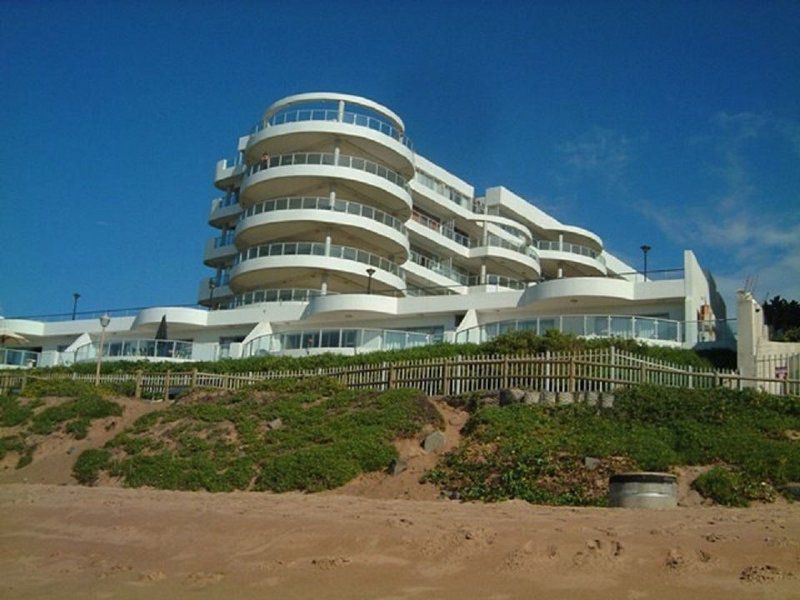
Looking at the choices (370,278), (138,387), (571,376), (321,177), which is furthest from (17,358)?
(571,376)

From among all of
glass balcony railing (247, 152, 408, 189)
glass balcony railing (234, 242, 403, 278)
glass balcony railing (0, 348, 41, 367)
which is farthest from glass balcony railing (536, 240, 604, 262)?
glass balcony railing (0, 348, 41, 367)

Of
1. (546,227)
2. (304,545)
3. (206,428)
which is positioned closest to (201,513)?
(304,545)

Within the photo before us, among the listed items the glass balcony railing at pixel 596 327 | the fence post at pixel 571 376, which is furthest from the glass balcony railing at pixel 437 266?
the fence post at pixel 571 376

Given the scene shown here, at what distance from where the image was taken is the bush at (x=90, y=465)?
2027 cm

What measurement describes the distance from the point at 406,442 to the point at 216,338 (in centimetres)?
3582

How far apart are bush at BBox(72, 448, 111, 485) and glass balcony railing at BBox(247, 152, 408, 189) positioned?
3419 centimetres

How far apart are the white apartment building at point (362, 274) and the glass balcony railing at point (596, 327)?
6 centimetres

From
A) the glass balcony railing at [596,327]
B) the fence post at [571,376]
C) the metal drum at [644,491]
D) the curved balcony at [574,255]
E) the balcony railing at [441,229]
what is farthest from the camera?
the curved balcony at [574,255]

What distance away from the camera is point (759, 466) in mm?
15844

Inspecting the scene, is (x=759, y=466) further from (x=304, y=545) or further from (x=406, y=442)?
(x=304, y=545)

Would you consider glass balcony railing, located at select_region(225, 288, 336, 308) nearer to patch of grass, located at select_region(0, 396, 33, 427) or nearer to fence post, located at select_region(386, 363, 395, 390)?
patch of grass, located at select_region(0, 396, 33, 427)

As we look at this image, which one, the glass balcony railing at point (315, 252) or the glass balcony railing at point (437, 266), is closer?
the glass balcony railing at point (315, 252)

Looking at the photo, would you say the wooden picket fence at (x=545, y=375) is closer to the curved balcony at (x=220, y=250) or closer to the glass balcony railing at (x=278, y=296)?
the glass balcony railing at (x=278, y=296)

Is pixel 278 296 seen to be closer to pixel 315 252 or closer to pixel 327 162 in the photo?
pixel 315 252
